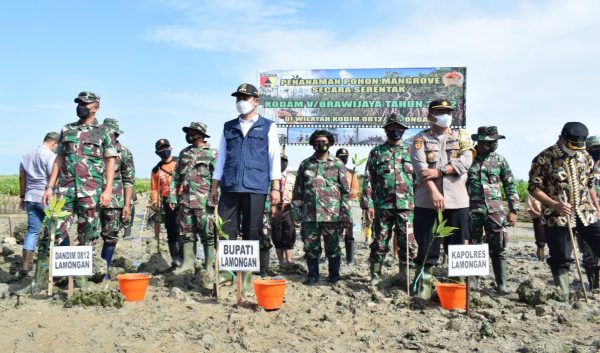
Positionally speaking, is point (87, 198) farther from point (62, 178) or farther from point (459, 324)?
point (459, 324)

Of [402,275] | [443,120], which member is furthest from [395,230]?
[443,120]

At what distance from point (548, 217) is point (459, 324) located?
188 centimetres

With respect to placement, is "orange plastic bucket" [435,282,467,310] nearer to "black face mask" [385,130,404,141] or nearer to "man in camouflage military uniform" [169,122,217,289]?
"black face mask" [385,130,404,141]

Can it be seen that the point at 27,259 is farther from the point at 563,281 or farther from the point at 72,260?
the point at 563,281

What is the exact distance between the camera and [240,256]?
16.5 feet

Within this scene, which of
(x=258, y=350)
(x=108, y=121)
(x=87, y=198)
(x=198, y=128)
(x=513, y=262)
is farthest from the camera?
(x=513, y=262)

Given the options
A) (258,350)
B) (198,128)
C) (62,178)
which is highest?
(198,128)

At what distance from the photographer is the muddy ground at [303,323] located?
13.5 ft

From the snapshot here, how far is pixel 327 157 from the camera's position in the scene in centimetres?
672

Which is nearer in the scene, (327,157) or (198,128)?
(327,157)

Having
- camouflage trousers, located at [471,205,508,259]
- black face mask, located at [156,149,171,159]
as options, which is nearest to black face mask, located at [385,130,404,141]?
camouflage trousers, located at [471,205,508,259]

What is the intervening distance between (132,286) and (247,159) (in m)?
1.79

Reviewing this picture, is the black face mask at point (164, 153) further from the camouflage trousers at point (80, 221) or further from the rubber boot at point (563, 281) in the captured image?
the rubber boot at point (563, 281)

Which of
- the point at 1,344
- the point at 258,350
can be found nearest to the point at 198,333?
the point at 258,350
